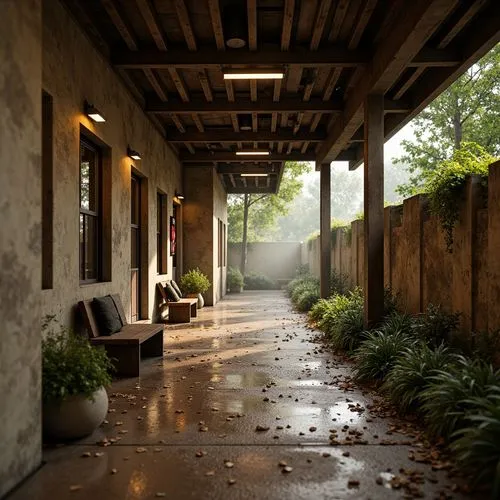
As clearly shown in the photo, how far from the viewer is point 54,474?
2.89 m

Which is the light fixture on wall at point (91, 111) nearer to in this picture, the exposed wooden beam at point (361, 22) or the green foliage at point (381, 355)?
the exposed wooden beam at point (361, 22)

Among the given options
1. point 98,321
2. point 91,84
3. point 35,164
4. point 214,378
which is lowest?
point 214,378

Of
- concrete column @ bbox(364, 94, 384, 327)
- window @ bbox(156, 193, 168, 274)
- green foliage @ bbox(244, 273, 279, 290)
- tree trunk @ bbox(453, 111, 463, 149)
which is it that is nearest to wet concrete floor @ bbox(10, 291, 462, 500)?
concrete column @ bbox(364, 94, 384, 327)

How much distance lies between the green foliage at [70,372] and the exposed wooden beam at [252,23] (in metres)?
3.65

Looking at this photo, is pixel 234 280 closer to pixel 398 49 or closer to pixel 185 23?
pixel 185 23

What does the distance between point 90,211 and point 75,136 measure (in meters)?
1.10

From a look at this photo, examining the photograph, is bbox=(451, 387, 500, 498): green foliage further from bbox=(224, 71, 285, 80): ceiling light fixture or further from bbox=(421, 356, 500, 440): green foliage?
bbox=(224, 71, 285, 80): ceiling light fixture

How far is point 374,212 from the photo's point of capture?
6496 mm

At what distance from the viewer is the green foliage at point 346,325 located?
6695 mm

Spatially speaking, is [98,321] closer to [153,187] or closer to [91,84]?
[91,84]

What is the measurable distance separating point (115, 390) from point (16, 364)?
2.27 m

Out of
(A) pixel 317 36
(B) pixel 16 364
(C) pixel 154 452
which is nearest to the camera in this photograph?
(B) pixel 16 364

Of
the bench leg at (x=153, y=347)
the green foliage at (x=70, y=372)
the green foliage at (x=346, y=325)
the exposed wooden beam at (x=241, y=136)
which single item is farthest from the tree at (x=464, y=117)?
the green foliage at (x=70, y=372)

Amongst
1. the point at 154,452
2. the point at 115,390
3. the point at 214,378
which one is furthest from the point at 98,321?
the point at 154,452
